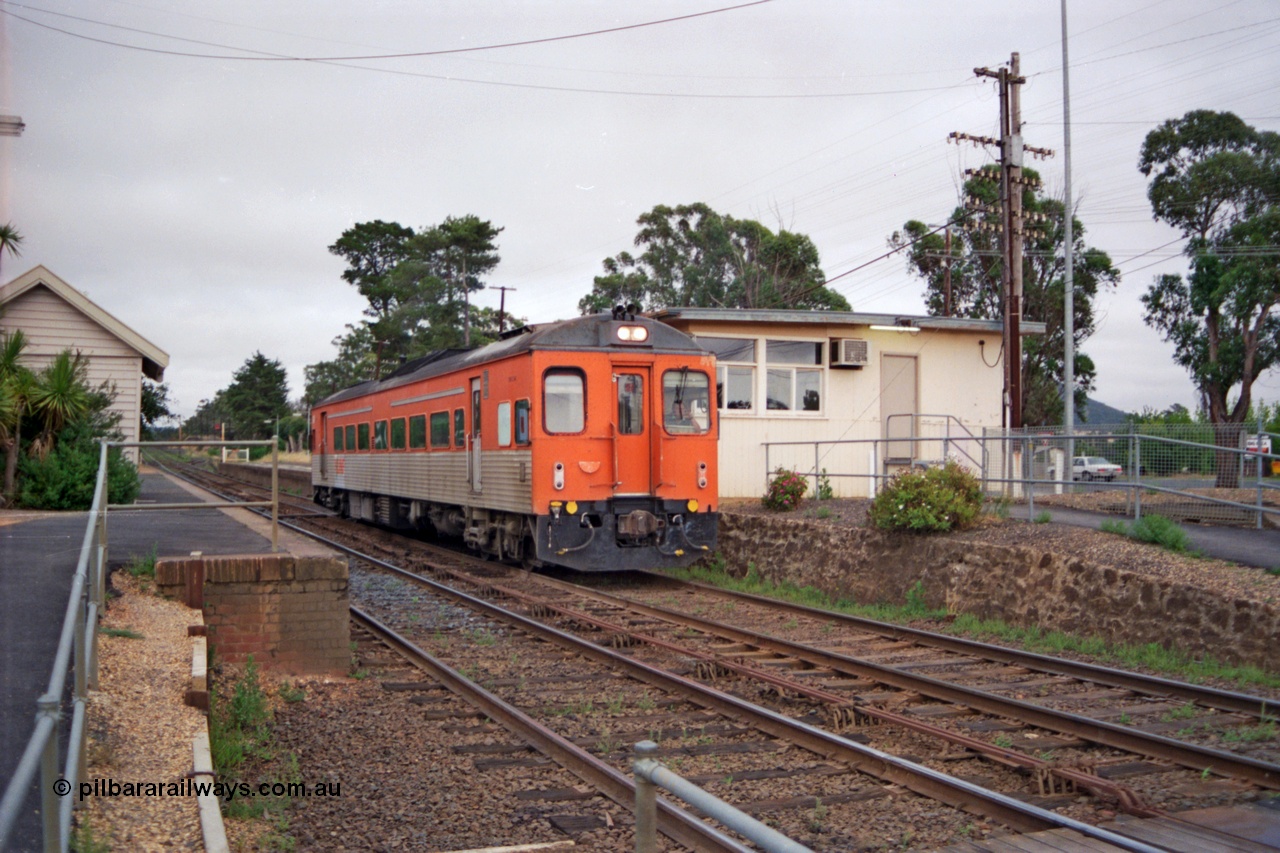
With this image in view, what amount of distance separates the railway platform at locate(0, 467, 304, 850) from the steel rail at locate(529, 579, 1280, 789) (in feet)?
15.1

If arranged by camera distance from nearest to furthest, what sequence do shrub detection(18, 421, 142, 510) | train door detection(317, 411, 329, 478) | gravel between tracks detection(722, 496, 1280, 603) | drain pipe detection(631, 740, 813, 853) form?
drain pipe detection(631, 740, 813, 853) → gravel between tracks detection(722, 496, 1280, 603) → shrub detection(18, 421, 142, 510) → train door detection(317, 411, 329, 478)

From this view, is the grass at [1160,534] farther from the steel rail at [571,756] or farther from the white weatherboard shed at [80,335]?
the white weatherboard shed at [80,335]

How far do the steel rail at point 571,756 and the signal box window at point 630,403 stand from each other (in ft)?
15.6

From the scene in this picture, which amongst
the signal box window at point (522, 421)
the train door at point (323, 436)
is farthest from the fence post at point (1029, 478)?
the train door at point (323, 436)

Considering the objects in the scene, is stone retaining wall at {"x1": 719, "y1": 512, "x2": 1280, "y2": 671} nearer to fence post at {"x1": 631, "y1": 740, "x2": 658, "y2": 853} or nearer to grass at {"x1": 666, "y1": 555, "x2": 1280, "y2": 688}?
grass at {"x1": 666, "y1": 555, "x2": 1280, "y2": 688}

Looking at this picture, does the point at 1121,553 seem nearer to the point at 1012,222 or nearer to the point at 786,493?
the point at 786,493

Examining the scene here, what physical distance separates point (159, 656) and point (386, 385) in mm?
13726

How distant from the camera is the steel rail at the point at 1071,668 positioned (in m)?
7.16

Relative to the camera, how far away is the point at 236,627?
835 centimetres

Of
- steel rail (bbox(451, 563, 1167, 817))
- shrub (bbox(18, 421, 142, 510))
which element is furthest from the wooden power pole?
shrub (bbox(18, 421, 142, 510))

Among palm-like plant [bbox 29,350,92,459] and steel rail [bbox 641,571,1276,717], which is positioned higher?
palm-like plant [bbox 29,350,92,459]

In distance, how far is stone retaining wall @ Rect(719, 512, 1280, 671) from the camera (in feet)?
28.8

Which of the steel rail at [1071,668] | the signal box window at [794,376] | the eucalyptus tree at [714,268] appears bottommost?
the steel rail at [1071,668]

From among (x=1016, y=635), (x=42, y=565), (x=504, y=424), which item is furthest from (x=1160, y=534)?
(x=42, y=565)
